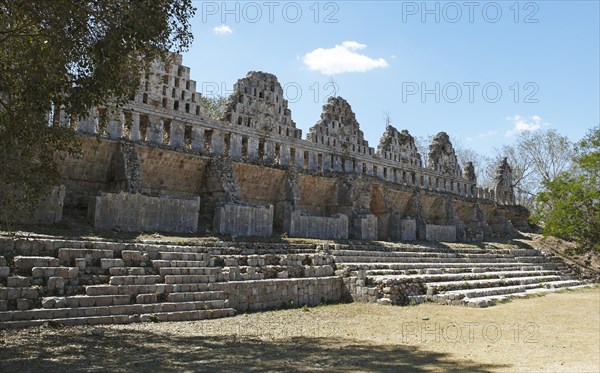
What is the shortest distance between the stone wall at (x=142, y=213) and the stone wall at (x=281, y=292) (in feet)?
16.7

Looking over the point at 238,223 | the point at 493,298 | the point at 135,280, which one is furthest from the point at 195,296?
the point at 493,298

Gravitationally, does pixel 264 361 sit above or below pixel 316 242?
below

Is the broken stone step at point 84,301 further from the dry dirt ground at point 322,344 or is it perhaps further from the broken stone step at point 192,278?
the broken stone step at point 192,278

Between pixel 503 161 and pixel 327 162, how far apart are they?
23.7m

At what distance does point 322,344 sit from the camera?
9.61 metres

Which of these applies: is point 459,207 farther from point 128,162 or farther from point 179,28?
point 179,28

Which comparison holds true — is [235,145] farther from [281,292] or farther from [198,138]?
[281,292]

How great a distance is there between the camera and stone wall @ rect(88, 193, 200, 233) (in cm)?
1591

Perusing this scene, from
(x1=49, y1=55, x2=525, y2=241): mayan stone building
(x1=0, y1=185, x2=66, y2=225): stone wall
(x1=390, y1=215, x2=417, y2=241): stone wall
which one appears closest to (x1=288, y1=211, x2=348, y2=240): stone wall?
(x1=49, y1=55, x2=525, y2=241): mayan stone building

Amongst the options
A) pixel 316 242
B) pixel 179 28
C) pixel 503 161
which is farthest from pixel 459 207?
pixel 179 28

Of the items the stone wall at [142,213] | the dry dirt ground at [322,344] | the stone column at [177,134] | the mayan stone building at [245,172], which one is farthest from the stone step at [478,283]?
the stone column at [177,134]

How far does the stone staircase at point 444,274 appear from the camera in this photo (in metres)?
15.9

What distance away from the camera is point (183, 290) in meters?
12.1

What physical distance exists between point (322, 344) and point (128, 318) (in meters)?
4.16
